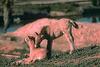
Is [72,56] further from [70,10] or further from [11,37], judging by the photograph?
[70,10]

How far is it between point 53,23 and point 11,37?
36.6 ft

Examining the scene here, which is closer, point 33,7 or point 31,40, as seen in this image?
point 31,40

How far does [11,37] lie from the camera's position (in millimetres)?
25719

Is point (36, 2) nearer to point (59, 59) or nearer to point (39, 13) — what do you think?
point (39, 13)

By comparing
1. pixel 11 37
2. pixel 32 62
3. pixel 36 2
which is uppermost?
pixel 32 62

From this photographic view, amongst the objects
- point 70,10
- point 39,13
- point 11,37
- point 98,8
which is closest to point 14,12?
point 39,13

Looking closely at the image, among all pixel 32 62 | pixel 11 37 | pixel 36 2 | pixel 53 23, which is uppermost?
pixel 53 23

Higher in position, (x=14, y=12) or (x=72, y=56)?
(x=72, y=56)

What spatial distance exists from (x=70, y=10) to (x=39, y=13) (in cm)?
430

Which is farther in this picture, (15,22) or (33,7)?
(33,7)

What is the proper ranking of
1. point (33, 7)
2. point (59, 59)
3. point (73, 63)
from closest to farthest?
point (73, 63) < point (59, 59) < point (33, 7)

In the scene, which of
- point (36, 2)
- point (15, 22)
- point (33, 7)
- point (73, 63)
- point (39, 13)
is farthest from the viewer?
point (36, 2)

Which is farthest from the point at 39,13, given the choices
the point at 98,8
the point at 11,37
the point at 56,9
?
the point at 11,37

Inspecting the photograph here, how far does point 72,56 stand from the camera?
46.8ft
